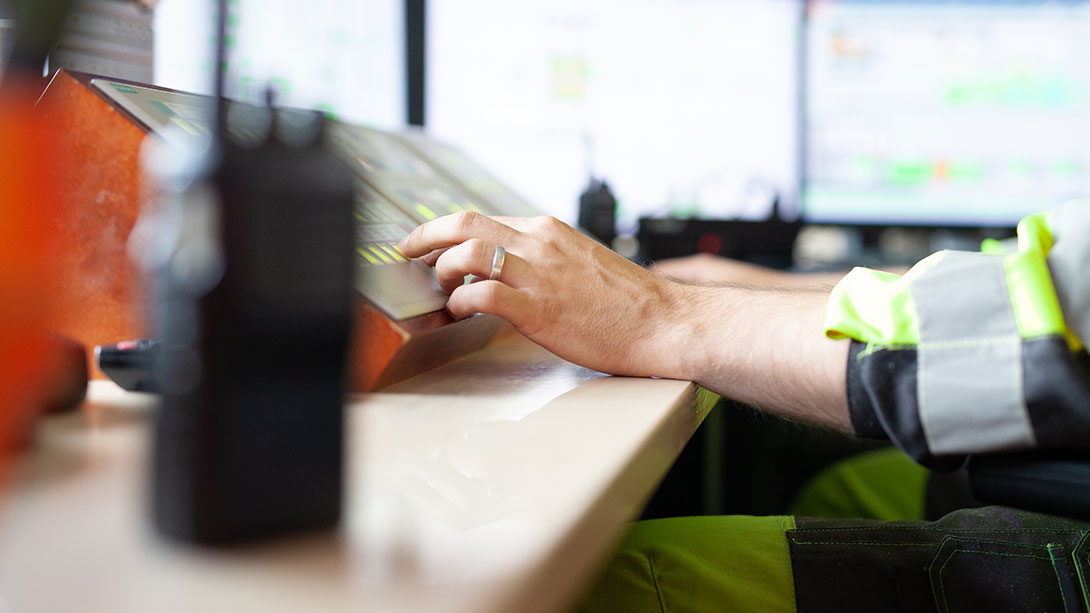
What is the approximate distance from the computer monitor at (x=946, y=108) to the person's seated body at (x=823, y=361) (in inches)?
52.2

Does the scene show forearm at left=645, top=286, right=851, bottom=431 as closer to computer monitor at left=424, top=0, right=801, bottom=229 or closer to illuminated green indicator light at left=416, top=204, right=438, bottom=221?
illuminated green indicator light at left=416, top=204, right=438, bottom=221

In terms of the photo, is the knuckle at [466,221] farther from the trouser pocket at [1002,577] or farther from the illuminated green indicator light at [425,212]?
the trouser pocket at [1002,577]

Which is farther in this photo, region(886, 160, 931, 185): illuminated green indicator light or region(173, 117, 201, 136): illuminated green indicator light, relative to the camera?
region(886, 160, 931, 185): illuminated green indicator light

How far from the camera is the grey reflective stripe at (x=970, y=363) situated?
452 millimetres

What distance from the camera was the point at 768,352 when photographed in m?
0.58

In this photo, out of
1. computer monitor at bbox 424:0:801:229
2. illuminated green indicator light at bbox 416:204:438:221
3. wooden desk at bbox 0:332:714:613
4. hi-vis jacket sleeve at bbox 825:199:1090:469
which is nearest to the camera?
wooden desk at bbox 0:332:714:613

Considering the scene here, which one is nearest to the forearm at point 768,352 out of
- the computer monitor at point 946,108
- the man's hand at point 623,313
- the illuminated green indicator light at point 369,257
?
the man's hand at point 623,313

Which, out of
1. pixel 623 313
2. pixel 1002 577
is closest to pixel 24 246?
pixel 623 313

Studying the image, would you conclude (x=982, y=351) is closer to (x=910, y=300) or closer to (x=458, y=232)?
(x=910, y=300)

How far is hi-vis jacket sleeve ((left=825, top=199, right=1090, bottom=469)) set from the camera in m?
0.45

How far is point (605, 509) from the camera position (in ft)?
1.05

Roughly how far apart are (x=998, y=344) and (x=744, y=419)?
4.32 ft

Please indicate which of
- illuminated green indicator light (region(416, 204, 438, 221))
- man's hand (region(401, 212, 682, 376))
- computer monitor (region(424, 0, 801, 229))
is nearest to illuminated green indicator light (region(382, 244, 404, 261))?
man's hand (region(401, 212, 682, 376))

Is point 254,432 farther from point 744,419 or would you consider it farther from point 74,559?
point 744,419
